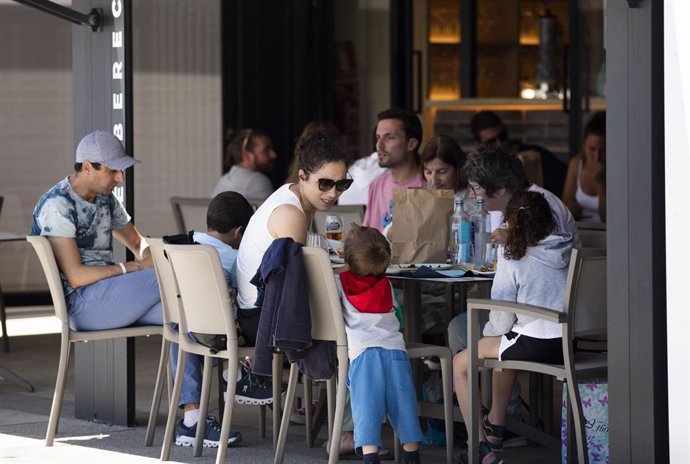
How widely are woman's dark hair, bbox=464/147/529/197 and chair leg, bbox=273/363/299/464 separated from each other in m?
1.18

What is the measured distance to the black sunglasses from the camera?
525 cm

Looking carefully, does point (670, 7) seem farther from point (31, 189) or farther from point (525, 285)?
point (31, 189)

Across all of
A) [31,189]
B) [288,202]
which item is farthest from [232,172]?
[288,202]

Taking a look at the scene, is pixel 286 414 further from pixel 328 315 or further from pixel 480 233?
pixel 480 233

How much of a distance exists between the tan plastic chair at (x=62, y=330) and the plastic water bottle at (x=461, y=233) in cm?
134

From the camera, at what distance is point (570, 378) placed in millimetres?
4805

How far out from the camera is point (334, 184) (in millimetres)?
5258

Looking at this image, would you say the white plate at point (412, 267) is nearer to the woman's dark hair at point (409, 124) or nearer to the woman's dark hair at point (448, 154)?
the woman's dark hair at point (448, 154)

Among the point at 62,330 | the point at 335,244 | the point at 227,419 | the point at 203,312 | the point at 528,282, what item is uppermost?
the point at 335,244

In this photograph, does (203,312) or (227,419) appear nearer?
(227,419)

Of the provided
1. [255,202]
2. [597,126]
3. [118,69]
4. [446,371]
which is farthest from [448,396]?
[597,126]

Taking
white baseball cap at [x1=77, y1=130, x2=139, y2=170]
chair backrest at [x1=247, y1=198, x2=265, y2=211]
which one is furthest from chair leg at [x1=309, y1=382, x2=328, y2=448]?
chair backrest at [x1=247, y1=198, x2=265, y2=211]

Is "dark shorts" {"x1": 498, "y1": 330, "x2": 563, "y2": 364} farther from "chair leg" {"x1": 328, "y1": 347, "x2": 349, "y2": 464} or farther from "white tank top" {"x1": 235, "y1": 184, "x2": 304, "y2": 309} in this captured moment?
"white tank top" {"x1": 235, "y1": 184, "x2": 304, "y2": 309}

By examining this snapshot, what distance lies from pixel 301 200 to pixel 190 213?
337 cm
